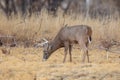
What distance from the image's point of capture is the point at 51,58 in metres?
16.2

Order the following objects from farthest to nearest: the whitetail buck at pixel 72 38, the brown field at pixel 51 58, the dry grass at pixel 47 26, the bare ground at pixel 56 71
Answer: the dry grass at pixel 47 26 < the whitetail buck at pixel 72 38 < the brown field at pixel 51 58 < the bare ground at pixel 56 71

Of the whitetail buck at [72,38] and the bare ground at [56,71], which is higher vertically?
the whitetail buck at [72,38]

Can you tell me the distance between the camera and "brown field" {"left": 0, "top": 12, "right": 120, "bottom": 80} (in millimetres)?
12493

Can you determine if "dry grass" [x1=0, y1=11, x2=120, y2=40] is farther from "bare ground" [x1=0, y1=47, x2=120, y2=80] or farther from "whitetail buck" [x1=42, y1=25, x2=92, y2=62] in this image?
"bare ground" [x1=0, y1=47, x2=120, y2=80]

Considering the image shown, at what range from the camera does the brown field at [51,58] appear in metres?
12.5

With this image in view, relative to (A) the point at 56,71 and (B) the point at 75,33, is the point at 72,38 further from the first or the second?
(A) the point at 56,71

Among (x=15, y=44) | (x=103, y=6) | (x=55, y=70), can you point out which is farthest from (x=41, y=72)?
(x=103, y=6)

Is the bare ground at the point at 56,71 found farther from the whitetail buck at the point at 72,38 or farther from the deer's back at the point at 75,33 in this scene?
the deer's back at the point at 75,33

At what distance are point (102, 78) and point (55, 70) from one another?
1180 millimetres

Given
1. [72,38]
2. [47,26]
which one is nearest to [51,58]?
[72,38]

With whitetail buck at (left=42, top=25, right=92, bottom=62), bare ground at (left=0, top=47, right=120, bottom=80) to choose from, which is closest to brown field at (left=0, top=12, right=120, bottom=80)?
bare ground at (left=0, top=47, right=120, bottom=80)

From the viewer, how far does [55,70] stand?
42.0 feet

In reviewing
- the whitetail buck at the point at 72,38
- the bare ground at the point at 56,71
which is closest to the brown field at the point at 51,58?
the bare ground at the point at 56,71

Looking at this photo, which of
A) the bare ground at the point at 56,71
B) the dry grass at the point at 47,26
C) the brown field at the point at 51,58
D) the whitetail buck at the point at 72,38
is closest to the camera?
the bare ground at the point at 56,71
